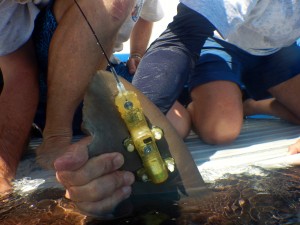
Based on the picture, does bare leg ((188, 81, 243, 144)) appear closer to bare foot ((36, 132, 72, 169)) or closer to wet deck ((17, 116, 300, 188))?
wet deck ((17, 116, 300, 188))

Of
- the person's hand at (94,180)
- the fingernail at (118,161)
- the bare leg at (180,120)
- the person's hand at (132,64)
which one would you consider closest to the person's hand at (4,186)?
the person's hand at (94,180)

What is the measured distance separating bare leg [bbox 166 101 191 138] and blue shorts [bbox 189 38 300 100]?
0.60ft

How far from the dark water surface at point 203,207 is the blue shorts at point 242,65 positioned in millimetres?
1012

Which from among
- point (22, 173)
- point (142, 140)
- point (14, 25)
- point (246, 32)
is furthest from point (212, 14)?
point (22, 173)

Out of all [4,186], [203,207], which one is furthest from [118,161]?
[4,186]

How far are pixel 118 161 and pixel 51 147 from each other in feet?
1.60

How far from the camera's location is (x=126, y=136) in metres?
1.13

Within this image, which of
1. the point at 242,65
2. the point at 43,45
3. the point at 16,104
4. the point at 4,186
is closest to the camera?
the point at 4,186

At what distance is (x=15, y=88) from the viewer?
164 cm

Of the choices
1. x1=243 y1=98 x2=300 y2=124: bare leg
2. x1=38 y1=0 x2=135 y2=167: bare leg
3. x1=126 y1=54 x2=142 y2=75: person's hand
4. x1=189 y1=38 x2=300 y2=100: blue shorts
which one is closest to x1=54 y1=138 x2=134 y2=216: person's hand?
x1=38 y1=0 x2=135 y2=167: bare leg

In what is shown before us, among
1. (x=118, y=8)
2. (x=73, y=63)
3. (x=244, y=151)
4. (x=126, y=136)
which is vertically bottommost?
(x=244, y=151)

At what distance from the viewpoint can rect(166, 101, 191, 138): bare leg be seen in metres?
1.99

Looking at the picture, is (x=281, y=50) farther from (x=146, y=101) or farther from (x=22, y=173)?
(x=22, y=173)

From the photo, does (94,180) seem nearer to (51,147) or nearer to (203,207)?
(203,207)
